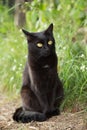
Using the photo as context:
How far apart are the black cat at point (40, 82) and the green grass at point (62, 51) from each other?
0.85 ft

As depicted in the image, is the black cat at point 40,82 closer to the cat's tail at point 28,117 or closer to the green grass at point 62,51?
the cat's tail at point 28,117

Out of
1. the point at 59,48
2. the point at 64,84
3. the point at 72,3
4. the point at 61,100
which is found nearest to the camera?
the point at 61,100

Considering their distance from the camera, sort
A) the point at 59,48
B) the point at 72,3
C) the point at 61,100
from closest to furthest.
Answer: the point at 61,100 → the point at 59,48 → the point at 72,3

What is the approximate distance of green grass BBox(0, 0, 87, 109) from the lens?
496cm

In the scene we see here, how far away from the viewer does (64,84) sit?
5.12 meters

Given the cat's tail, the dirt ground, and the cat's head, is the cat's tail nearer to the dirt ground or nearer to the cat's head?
the dirt ground

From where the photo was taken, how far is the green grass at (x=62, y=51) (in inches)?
195

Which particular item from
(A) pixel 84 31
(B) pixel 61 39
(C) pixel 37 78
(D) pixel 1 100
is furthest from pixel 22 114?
(A) pixel 84 31

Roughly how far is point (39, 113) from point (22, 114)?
195 millimetres

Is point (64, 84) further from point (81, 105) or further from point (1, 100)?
point (1, 100)

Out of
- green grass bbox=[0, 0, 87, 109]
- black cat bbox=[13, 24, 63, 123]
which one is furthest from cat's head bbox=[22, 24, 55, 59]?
green grass bbox=[0, 0, 87, 109]

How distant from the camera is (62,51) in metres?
5.57

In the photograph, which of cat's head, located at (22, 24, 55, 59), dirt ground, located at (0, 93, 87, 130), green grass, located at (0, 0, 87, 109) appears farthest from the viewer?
green grass, located at (0, 0, 87, 109)

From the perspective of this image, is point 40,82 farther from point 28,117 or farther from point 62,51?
point 62,51
